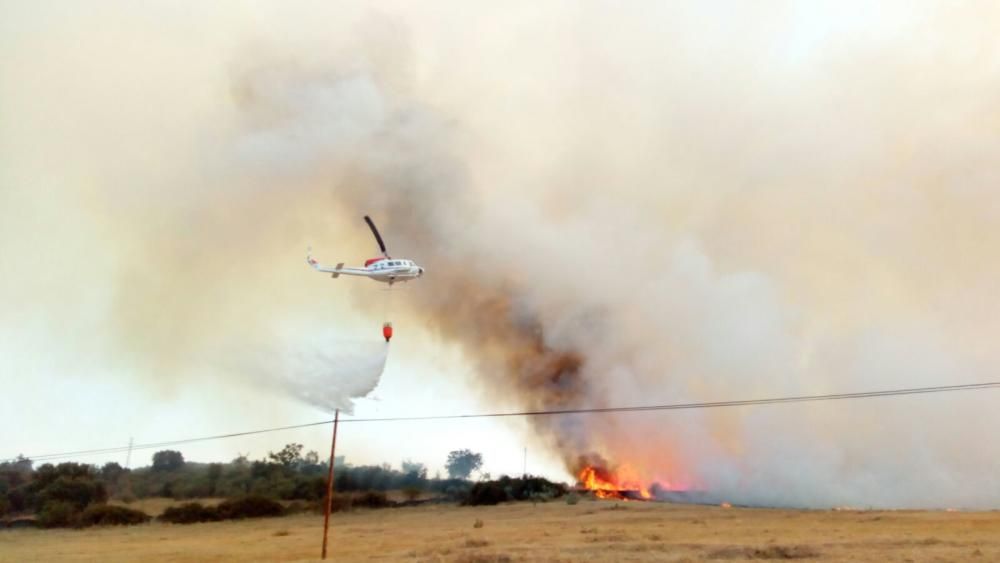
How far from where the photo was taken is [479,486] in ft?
320

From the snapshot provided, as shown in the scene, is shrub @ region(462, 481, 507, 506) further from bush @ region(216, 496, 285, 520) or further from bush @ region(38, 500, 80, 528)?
bush @ region(38, 500, 80, 528)

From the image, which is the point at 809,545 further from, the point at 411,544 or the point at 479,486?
the point at 479,486

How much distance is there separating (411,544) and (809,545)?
1052 inches

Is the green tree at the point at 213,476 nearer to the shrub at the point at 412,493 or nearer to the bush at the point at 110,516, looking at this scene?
the bush at the point at 110,516

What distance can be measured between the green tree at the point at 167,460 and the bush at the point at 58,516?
36.5m

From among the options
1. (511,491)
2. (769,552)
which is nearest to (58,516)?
(511,491)

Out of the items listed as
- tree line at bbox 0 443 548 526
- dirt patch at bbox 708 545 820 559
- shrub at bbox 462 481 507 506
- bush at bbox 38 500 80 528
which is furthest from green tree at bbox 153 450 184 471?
dirt patch at bbox 708 545 820 559

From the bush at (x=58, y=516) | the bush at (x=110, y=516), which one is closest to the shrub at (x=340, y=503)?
the bush at (x=110, y=516)

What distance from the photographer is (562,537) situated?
1970 inches

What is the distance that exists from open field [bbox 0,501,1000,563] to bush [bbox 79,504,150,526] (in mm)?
3486

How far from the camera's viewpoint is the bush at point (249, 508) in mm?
85250

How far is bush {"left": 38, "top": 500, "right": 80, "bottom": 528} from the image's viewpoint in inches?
3147

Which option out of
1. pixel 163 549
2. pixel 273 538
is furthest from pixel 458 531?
pixel 163 549

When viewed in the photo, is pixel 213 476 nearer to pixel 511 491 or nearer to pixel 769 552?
pixel 511 491
